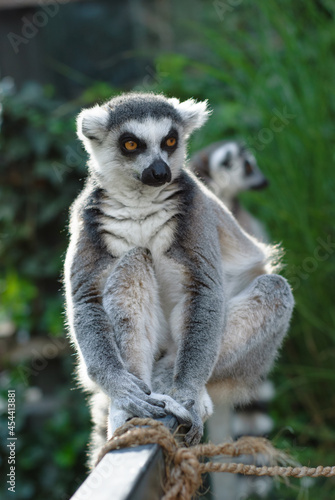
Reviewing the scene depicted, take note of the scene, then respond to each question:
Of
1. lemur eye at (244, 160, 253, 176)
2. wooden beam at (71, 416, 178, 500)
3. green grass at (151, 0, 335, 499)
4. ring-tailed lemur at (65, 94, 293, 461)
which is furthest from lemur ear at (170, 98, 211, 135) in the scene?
lemur eye at (244, 160, 253, 176)

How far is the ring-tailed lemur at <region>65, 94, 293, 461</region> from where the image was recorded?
7.06 feet

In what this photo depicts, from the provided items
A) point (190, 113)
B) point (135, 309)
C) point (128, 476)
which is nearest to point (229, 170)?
point (190, 113)

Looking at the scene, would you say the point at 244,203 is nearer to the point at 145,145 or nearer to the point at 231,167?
the point at 231,167

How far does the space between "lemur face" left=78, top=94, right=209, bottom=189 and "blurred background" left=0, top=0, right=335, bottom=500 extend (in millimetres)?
1934

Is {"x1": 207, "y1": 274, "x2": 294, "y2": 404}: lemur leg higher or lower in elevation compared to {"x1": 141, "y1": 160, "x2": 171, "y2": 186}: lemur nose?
lower

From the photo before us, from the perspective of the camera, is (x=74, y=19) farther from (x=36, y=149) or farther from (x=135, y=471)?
(x=135, y=471)

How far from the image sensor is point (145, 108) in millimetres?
2559

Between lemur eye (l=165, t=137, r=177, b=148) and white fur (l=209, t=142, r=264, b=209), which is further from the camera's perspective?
white fur (l=209, t=142, r=264, b=209)

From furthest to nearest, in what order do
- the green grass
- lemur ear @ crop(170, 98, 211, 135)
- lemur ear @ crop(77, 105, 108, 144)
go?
1. the green grass
2. lemur ear @ crop(170, 98, 211, 135)
3. lemur ear @ crop(77, 105, 108, 144)

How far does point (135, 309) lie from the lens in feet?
7.33

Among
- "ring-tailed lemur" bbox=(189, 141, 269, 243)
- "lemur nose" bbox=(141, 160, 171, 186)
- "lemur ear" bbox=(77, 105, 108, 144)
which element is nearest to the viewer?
"lemur nose" bbox=(141, 160, 171, 186)

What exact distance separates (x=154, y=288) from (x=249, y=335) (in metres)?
0.64

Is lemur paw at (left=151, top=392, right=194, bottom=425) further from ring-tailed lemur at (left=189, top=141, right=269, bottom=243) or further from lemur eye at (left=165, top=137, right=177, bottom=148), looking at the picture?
ring-tailed lemur at (left=189, top=141, right=269, bottom=243)

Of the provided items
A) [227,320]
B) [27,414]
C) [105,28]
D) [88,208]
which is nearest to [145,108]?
[88,208]
